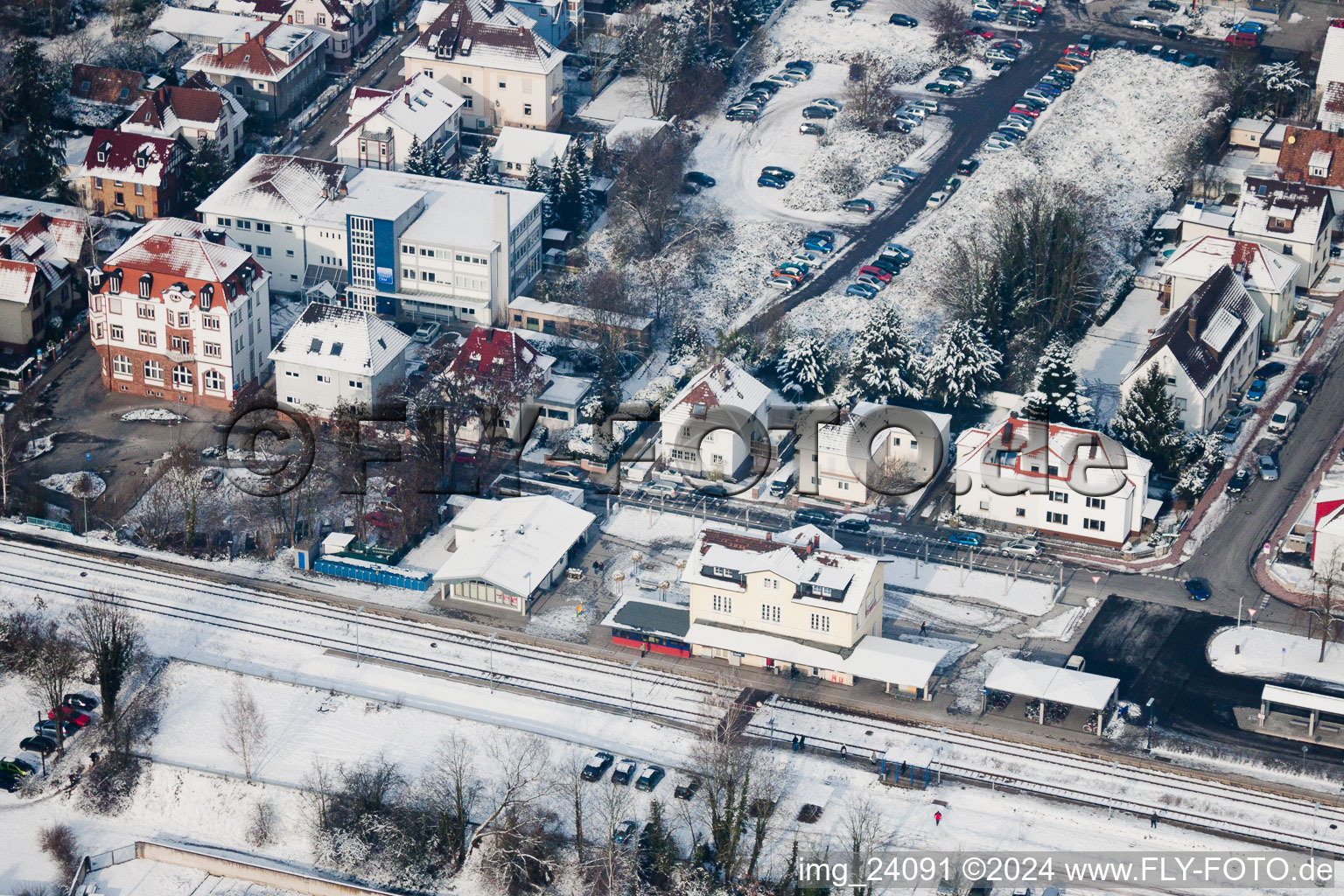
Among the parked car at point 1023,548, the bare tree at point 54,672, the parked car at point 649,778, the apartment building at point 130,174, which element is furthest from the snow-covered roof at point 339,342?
the parked car at point 1023,548

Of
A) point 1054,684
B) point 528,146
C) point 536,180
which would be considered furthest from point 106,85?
point 1054,684

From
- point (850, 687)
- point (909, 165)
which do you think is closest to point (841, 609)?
point (850, 687)

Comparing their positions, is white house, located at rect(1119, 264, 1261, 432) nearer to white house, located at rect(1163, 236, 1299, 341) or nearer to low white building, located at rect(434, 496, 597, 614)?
white house, located at rect(1163, 236, 1299, 341)

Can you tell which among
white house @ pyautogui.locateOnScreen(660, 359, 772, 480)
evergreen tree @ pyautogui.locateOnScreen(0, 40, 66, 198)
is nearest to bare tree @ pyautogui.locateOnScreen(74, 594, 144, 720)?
white house @ pyautogui.locateOnScreen(660, 359, 772, 480)

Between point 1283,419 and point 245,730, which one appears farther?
point 1283,419

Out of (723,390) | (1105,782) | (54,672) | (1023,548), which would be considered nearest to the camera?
(1105,782)

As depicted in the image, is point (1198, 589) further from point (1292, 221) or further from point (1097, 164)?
point (1097, 164)

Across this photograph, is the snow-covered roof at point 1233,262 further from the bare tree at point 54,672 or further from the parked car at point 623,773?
the bare tree at point 54,672
